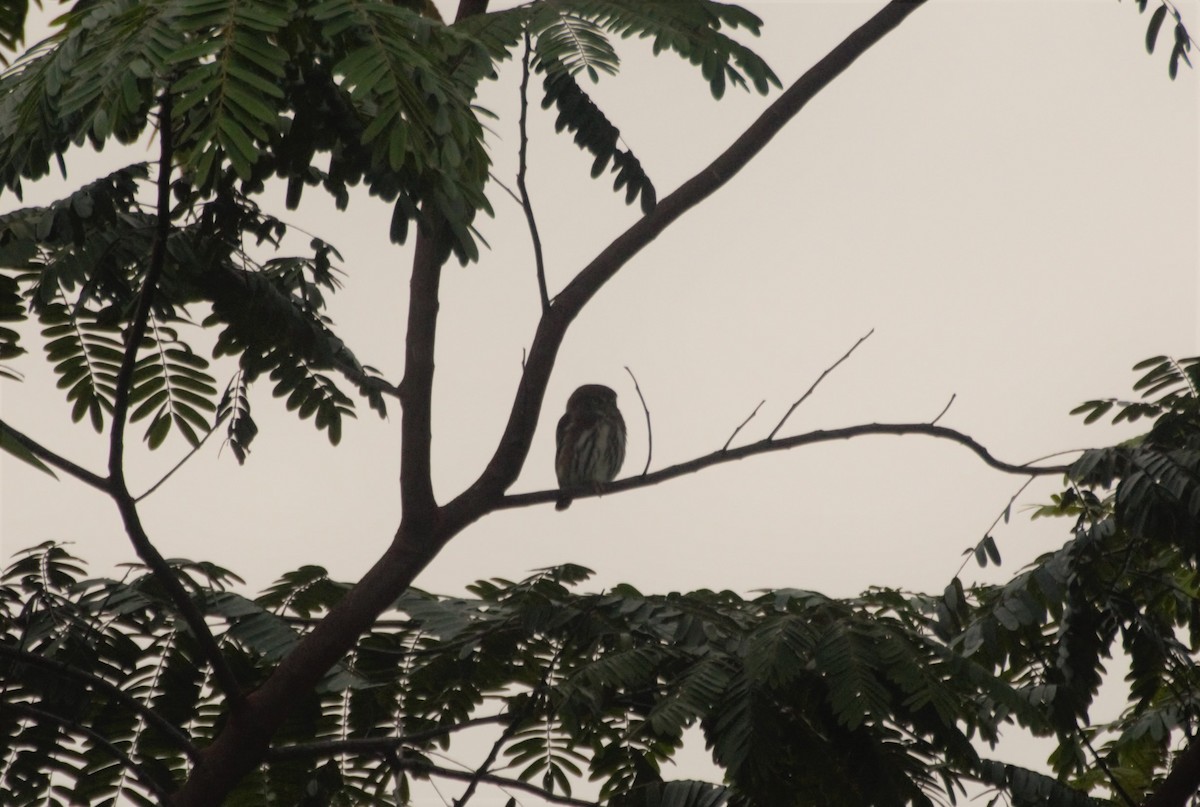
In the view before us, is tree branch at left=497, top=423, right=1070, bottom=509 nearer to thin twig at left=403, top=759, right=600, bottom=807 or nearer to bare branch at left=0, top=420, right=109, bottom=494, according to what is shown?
thin twig at left=403, top=759, right=600, bottom=807

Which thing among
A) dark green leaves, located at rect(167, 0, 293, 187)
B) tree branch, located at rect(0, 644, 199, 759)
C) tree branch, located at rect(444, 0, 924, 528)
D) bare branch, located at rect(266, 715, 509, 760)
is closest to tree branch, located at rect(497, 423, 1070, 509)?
tree branch, located at rect(444, 0, 924, 528)

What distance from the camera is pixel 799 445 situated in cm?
336

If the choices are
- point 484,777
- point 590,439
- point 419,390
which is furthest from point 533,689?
point 590,439

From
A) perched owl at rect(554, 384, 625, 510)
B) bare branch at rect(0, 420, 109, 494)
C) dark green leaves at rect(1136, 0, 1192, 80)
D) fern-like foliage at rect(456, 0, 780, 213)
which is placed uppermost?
perched owl at rect(554, 384, 625, 510)

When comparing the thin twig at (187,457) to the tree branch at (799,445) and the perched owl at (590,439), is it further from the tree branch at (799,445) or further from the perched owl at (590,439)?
the perched owl at (590,439)

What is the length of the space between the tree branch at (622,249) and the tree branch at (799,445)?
103mm

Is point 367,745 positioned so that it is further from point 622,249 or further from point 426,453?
point 622,249

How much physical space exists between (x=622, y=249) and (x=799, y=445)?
0.77 meters

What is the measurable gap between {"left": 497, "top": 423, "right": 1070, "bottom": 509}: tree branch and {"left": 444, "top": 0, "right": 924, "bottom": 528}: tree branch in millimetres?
103

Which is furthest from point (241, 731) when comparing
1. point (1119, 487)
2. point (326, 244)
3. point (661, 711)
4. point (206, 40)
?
point (1119, 487)

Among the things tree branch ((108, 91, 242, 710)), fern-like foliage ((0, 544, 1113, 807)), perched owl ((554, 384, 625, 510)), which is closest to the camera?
tree branch ((108, 91, 242, 710))

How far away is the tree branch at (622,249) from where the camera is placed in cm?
346

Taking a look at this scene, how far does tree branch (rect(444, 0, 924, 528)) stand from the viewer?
11.4ft

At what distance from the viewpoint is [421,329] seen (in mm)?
3645
